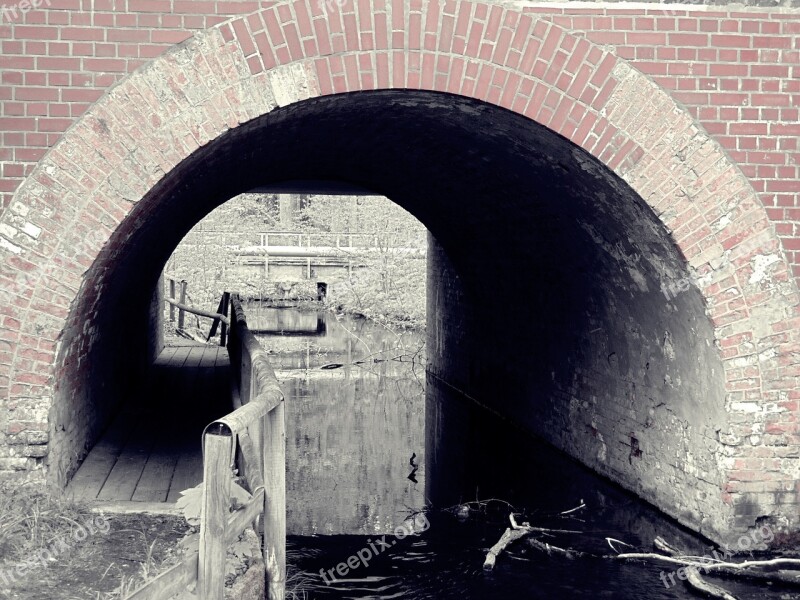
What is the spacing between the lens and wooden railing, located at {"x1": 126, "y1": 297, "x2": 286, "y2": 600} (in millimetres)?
3869

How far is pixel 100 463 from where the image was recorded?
23.7 ft

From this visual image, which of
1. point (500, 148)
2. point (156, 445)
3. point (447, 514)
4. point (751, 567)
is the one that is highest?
point (500, 148)

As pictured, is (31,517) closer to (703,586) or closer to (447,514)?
(447,514)

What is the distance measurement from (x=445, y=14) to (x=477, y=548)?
13.7ft

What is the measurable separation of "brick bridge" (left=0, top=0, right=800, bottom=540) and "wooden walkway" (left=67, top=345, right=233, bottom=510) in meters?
0.28

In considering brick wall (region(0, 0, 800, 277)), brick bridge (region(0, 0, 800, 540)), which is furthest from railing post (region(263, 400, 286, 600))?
brick wall (region(0, 0, 800, 277))

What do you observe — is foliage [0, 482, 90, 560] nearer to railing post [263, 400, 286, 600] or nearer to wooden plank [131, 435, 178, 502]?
wooden plank [131, 435, 178, 502]

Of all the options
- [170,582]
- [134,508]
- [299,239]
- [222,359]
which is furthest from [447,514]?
[299,239]

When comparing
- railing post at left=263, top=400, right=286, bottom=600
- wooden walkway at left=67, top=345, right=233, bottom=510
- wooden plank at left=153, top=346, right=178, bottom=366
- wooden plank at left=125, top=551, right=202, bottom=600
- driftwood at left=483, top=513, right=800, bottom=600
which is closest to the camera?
wooden plank at left=125, top=551, right=202, bottom=600

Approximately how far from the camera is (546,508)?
843 cm

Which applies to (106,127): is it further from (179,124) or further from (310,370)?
(310,370)

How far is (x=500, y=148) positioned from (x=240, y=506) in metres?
4.51

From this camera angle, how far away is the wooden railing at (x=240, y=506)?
12.7 ft

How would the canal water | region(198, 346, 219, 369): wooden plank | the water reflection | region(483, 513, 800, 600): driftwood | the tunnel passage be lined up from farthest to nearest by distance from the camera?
1. region(198, 346, 219, 369): wooden plank
2. the water reflection
3. the tunnel passage
4. the canal water
5. region(483, 513, 800, 600): driftwood
